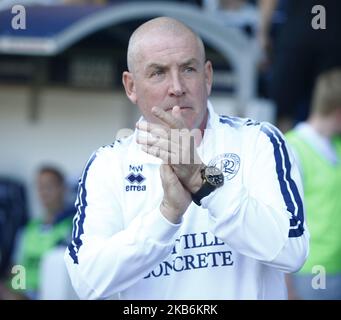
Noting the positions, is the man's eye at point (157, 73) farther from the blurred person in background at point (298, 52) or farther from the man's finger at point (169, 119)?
the blurred person in background at point (298, 52)

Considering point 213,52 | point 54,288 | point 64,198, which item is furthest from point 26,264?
point 213,52

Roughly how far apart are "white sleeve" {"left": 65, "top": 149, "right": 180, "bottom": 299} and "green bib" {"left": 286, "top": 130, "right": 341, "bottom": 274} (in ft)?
6.39

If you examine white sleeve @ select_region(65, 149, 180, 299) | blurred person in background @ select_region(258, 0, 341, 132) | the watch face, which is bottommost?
white sleeve @ select_region(65, 149, 180, 299)

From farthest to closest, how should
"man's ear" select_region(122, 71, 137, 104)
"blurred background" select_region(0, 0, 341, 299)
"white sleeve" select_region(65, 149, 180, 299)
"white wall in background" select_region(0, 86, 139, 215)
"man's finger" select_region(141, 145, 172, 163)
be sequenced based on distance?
1. "white wall in background" select_region(0, 86, 139, 215)
2. "blurred background" select_region(0, 0, 341, 299)
3. "man's ear" select_region(122, 71, 137, 104)
4. "white sleeve" select_region(65, 149, 180, 299)
5. "man's finger" select_region(141, 145, 172, 163)

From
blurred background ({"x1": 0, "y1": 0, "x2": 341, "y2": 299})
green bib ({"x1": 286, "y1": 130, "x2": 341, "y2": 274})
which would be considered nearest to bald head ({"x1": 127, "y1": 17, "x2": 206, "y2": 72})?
blurred background ({"x1": 0, "y1": 0, "x2": 341, "y2": 299})

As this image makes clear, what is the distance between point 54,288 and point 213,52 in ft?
12.6

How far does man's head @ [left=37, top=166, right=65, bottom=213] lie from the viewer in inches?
267

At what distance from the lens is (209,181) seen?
2820 millimetres

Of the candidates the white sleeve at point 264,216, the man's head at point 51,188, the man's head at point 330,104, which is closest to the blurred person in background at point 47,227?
the man's head at point 51,188

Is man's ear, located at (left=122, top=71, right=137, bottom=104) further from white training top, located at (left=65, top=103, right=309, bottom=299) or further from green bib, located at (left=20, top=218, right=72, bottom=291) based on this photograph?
green bib, located at (left=20, top=218, right=72, bottom=291)

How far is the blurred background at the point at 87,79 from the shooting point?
632 centimetres

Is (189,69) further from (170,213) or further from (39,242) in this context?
(39,242)

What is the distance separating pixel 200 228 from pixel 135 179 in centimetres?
A: 23

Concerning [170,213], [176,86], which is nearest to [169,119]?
[176,86]
